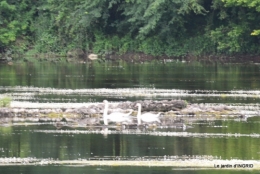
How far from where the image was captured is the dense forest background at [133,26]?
7075 cm

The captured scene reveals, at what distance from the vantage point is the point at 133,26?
7531 cm

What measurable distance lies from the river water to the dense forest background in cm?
524

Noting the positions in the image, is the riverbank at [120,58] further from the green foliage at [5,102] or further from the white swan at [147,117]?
the white swan at [147,117]

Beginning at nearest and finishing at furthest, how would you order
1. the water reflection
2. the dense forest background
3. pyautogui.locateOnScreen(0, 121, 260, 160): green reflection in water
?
pyautogui.locateOnScreen(0, 121, 260, 160): green reflection in water
the water reflection
the dense forest background

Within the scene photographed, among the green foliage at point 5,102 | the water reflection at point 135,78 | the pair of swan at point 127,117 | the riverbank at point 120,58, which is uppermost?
the riverbank at point 120,58

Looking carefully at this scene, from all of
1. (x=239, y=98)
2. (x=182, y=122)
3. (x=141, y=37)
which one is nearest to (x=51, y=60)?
(x=141, y=37)

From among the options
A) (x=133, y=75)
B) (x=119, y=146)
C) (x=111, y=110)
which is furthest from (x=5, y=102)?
(x=133, y=75)

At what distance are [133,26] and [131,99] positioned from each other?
3604cm

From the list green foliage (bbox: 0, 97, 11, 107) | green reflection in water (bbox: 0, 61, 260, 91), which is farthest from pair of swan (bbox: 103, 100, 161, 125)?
green reflection in water (bbox: 0, 61, 260, 91)

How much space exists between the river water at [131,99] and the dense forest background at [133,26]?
5242 mm

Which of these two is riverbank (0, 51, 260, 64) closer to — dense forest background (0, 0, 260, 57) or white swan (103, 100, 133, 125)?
dense forest background (0, 0, 260, 57)

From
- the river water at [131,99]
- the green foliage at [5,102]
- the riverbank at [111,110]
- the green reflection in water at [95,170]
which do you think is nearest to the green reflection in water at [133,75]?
the river water at [131,99]

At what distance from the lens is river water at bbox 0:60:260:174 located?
25.2m

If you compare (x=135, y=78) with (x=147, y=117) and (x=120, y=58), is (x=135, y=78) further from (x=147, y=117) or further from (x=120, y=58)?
(x=120, y=58)
